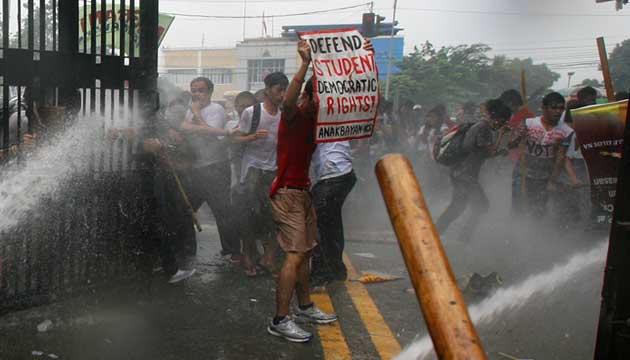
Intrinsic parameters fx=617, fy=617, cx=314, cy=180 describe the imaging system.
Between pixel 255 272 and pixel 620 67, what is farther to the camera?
pixel 620 67

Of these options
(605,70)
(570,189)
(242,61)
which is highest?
(242,61)

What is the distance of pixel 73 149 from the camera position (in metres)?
4.30

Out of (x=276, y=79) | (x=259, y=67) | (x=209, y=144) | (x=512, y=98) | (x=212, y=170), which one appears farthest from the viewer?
(x=259, y=67)

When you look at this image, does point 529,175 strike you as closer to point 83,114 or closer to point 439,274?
point 83,114

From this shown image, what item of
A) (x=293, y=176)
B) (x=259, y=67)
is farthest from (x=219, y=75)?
(x=293, y=176)

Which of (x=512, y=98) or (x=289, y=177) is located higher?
(x=512, y=98)

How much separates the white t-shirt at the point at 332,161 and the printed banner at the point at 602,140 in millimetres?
2092

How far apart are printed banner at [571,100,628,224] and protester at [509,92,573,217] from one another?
328 centimetres

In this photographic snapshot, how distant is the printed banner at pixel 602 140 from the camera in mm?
3436

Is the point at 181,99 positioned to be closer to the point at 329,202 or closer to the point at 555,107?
the point at 329,202

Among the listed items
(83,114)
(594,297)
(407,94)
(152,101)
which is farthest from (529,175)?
(407,94)

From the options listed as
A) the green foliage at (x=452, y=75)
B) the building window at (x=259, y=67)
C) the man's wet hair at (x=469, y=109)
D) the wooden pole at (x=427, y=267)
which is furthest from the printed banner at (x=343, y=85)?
the building window at (x=259, y=67)

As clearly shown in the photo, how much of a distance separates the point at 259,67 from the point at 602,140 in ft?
153

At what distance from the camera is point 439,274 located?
74.1 inches
